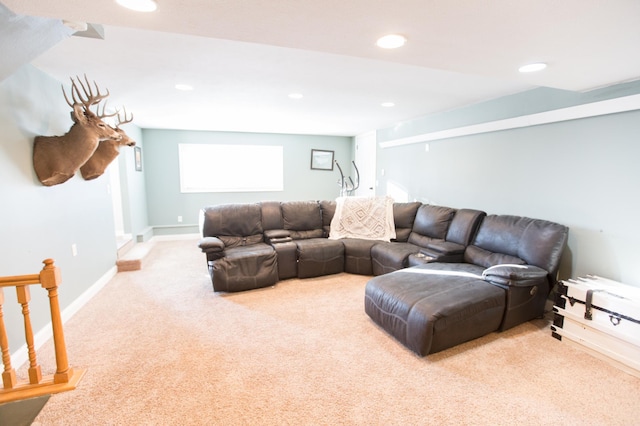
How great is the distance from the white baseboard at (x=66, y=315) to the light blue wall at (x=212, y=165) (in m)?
2.19

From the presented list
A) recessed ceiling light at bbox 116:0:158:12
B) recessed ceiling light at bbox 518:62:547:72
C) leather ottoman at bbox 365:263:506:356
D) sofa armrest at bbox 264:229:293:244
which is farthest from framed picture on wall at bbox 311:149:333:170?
recessed ceiling light at bbox 116:0:158:12

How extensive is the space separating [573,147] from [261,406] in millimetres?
3294

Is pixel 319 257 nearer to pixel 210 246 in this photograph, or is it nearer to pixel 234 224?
pixel 234 224

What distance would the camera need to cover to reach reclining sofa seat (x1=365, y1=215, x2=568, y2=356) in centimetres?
209

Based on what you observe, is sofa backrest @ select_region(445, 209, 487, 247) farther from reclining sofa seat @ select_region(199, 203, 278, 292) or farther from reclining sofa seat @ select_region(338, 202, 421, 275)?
reclining sofa seat @ select_region(199, 203, 278, 292)

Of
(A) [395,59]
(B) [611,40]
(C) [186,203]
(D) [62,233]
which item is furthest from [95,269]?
(B) [611,40]

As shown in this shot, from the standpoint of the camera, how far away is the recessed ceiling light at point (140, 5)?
118cm

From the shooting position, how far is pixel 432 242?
352 centimetres

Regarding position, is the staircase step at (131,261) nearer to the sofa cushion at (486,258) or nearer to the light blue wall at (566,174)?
the sofa cushion at (486,258)

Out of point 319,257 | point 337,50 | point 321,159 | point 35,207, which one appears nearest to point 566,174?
point 337,50

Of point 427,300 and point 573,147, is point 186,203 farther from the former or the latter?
point 573,147

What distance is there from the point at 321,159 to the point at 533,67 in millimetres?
5058

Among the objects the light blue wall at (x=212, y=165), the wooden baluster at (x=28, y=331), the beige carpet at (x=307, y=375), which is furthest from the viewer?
the light blue wall at (x=212, y=165)

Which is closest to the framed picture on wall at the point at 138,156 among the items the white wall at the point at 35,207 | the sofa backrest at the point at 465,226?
the white wall at the point at 35,207
